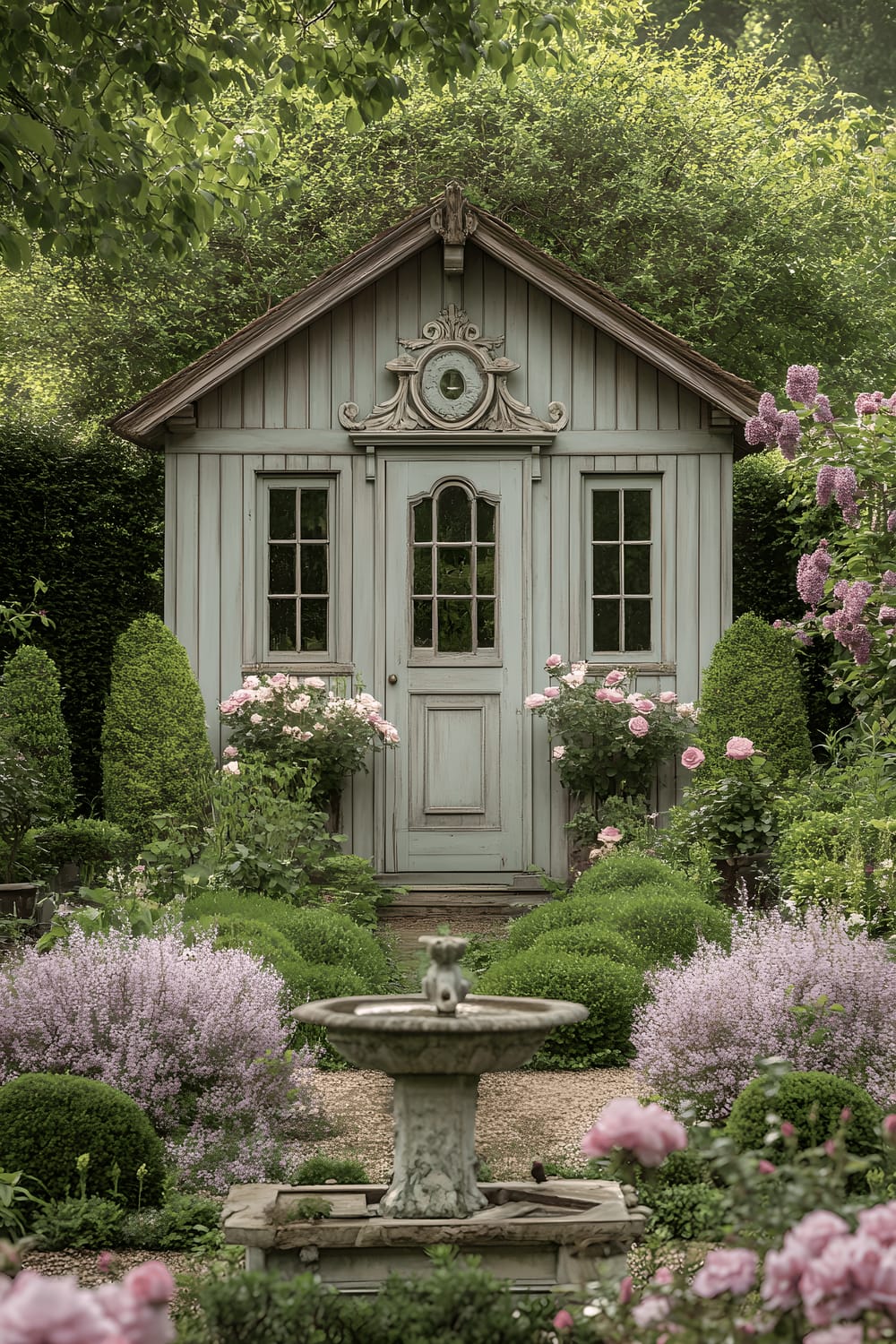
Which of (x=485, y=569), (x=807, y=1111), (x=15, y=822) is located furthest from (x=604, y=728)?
(x=807, y=1111)

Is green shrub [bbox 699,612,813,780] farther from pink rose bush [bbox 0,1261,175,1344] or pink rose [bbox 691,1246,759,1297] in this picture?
pink rose bush [bbox 0,1261,175,1344]

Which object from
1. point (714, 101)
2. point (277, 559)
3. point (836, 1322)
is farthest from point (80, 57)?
point (714, 101)

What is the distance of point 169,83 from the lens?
6.63m

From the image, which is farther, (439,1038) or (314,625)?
(314,625)

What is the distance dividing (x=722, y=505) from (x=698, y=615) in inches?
32.9

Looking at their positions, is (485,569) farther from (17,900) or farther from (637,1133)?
(637,1133)

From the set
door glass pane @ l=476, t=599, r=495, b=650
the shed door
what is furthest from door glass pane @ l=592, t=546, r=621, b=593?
door glass pane @ l=476, t=599, r=495, b=650

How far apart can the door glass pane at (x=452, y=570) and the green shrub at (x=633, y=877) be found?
9.18 feet

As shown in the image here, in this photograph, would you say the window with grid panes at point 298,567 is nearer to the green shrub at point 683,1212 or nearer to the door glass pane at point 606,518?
the door glass pane at point 606,518

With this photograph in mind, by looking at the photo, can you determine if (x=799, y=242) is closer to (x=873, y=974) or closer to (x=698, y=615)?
(x=698, y=615)

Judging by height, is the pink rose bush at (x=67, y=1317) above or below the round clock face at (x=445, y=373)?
below

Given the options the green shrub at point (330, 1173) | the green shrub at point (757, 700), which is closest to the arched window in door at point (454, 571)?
the green shrub at point (757, 700)

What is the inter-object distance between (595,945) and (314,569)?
4617 mm

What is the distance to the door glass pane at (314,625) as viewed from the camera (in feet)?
35.9
